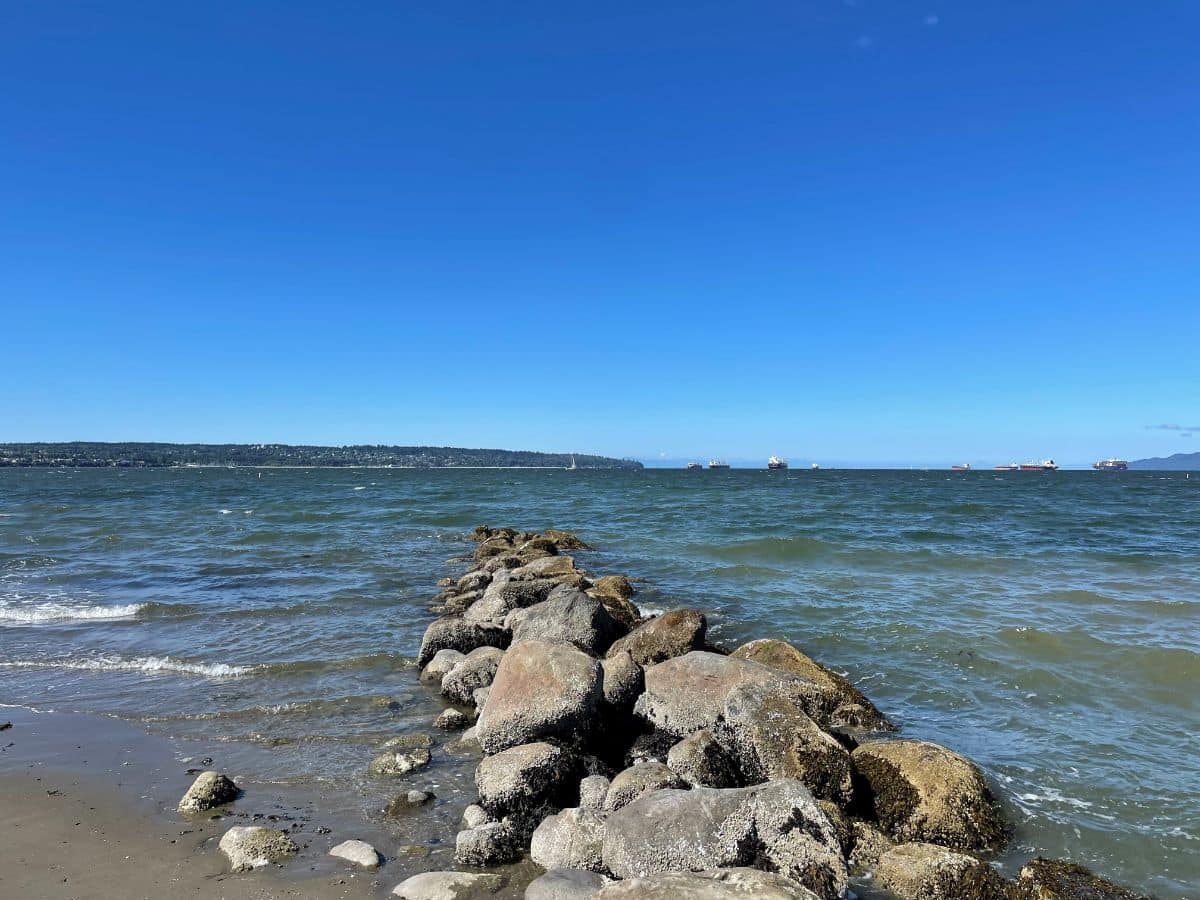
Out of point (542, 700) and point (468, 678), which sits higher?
point (542, 700)

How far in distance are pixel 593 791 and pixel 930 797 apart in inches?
112

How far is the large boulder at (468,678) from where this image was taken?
905 cm

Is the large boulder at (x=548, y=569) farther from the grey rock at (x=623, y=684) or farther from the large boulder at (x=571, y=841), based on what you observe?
the large boulder at (x=571, y=841)

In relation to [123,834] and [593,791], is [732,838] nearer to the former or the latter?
[593,791]

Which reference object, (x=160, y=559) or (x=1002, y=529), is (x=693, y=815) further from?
(x=1002, y=529)

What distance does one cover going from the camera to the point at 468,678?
29.9 feet

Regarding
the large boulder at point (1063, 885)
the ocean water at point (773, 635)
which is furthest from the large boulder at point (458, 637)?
the large boulder at point (1063, 885)

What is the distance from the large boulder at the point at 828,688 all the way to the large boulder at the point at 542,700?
2077 mm

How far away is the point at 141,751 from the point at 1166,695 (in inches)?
493

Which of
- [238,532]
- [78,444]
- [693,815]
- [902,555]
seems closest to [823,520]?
[902,555]

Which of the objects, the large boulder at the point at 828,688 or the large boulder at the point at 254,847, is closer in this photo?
the large boulder at the point at 254,847

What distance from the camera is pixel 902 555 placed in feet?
69.4

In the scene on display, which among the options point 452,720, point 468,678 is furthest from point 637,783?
point 468,678

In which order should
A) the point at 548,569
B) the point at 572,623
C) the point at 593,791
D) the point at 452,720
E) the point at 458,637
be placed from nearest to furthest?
the point at 593,791 < the point at 452,720 < the point at 572,623 < the point at 458,637 < the point at 548,569
